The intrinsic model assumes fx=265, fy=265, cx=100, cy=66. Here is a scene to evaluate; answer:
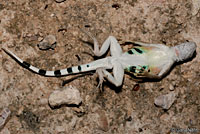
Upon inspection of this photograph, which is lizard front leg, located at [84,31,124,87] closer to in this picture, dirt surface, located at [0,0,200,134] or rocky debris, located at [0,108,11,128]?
dirt surface, located at [0,0,200,134]

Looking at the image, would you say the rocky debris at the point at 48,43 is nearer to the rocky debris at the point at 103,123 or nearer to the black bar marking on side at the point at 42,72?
the black bar marking on side at the point at 42,72

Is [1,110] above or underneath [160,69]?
underneath

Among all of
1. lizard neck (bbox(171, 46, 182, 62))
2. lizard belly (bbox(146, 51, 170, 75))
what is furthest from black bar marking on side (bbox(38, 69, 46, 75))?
lizard neck (bbox(171, 46, 182, 62))

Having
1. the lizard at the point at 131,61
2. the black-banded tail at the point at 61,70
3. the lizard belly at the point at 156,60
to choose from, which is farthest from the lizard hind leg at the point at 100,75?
the lizard belly at the point at 156,60

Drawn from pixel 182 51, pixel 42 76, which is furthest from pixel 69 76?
pixel 182 51

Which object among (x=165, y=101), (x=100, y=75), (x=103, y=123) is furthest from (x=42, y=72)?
(x=165, y=101)

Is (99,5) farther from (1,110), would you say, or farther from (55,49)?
(1,110)
